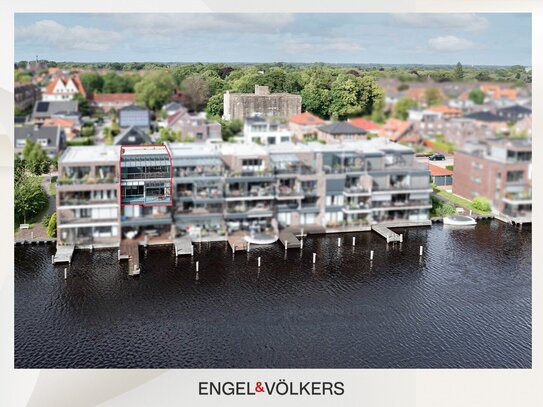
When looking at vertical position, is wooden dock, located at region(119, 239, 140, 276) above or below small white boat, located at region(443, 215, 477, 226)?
below

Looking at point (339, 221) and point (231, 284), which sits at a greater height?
point (339, 221)

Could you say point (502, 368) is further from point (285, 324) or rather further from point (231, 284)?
point (231, 284)

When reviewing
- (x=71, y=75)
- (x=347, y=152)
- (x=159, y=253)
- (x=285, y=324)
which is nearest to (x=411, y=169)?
(x=347, y=152)

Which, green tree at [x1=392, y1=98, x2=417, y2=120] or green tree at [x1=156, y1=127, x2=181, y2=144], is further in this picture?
green tree at [x1=156, y1=127, x2=181, y2=144]

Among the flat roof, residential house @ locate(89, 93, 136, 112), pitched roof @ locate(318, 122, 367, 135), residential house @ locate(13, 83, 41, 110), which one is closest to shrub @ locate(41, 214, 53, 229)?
the flat roof

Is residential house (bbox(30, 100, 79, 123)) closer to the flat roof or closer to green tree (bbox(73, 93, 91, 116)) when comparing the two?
green tree (bbox(73, 93, 91, 116))

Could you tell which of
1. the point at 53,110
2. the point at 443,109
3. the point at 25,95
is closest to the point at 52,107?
the point at 53,110
